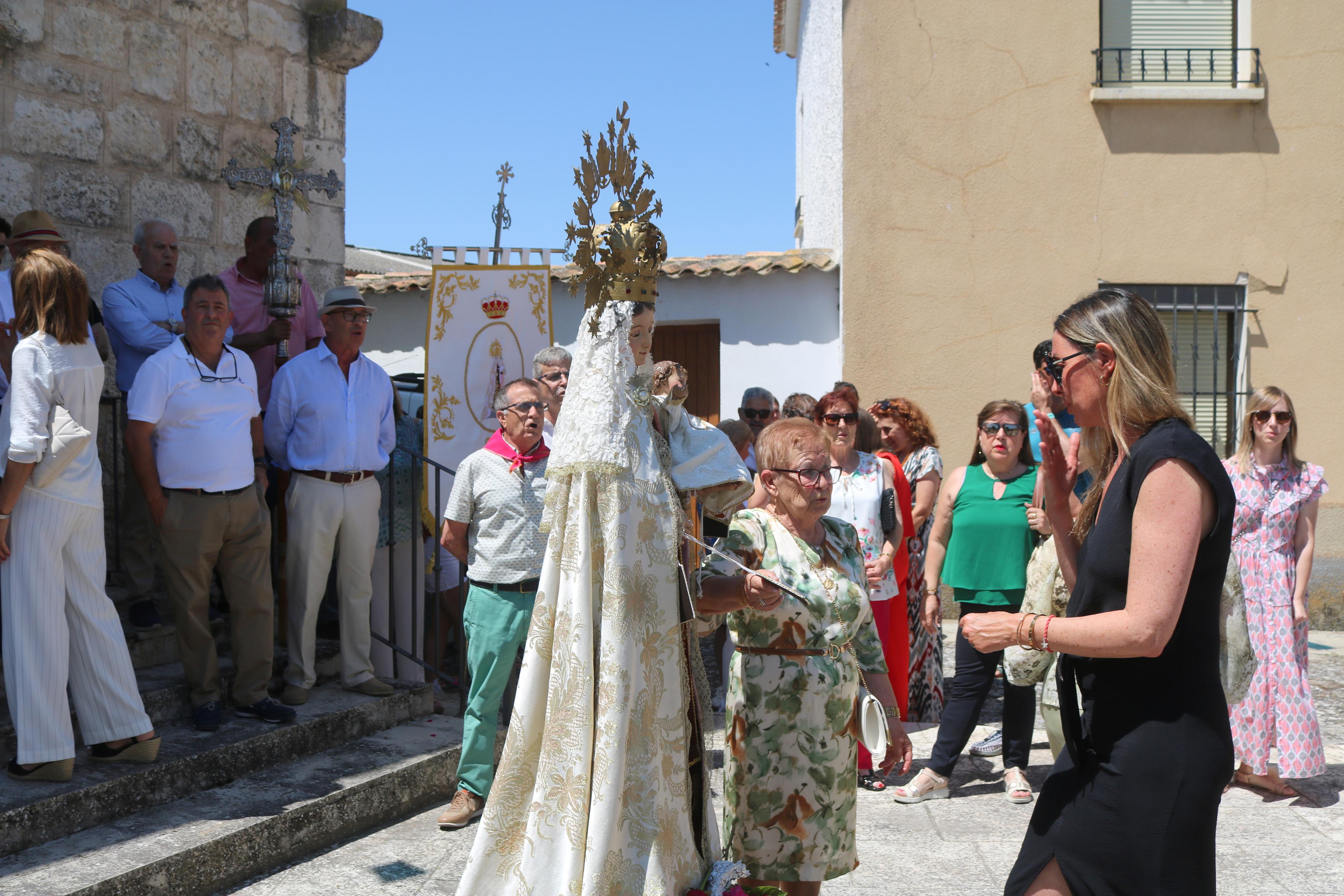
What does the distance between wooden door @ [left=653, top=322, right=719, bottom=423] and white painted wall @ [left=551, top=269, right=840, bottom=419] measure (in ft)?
0.54

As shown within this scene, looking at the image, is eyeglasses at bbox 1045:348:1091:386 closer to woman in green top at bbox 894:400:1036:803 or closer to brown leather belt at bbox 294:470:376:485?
woman in green top at bbox 894:400:1036:803

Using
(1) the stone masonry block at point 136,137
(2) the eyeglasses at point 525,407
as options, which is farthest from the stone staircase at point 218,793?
(1) the stone masonry block at point 136,137

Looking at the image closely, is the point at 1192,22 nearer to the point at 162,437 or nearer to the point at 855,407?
the point at 855,407

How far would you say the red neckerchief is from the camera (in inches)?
191

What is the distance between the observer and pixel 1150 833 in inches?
87.0

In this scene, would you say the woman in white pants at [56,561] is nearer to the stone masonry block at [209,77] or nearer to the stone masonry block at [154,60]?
the stone masonry block at [154,60]

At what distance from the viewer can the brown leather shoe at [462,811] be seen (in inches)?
181

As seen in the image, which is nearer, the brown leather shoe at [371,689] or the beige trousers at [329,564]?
the beige trousers at [329,564]

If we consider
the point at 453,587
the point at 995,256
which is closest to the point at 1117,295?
the point at 453,587

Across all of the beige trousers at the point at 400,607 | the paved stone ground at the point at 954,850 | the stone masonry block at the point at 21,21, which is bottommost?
the paved stone ground at the point at 954,850

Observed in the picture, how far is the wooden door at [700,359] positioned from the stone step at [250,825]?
6.43 meters

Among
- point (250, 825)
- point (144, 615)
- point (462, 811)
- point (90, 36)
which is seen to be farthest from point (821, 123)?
point (250, 825)

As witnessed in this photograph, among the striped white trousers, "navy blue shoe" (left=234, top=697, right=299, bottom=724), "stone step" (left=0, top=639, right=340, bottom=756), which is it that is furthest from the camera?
"navy blue shoe" (left=234, top=697, right=299, bottom=724)

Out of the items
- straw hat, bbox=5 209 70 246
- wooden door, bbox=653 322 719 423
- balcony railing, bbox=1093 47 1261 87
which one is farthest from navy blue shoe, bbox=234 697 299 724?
balcony railing, bbox=1093 47 1261 87
